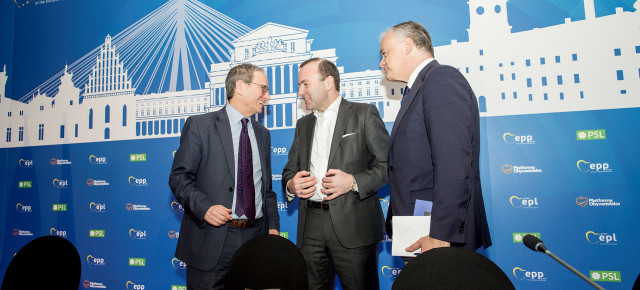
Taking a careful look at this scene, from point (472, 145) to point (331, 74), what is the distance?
1.20 metres

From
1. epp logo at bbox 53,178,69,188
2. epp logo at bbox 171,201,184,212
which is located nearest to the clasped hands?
epp logo at bbox 171,201,184,212

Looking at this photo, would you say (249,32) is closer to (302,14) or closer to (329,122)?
(302,14)

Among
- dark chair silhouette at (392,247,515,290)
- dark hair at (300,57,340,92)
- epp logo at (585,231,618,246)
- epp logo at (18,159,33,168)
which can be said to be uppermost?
dark hair at (300,57,340,92)

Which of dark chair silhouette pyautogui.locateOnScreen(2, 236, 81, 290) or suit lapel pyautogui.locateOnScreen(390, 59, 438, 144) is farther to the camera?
dark chair silhouette pyautogui.locateOnScreen(2, 236, 81, 290)

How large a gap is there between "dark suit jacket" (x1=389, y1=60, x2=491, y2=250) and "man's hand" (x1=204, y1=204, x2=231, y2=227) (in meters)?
0.98

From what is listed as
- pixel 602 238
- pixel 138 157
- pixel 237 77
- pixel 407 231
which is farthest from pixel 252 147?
pixel 602 238

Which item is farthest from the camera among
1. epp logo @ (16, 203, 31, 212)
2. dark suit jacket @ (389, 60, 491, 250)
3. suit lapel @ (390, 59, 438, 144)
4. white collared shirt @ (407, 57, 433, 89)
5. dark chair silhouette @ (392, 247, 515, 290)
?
epp logo @ (16, 203, 31, 212)

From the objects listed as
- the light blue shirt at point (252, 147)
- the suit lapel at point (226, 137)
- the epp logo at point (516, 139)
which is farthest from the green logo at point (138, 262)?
the epp logo at point (516, 139)

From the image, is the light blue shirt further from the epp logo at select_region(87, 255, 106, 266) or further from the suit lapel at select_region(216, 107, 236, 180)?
the epp logo at select_region(87, 255, 106, 266)

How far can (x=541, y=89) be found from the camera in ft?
9.02

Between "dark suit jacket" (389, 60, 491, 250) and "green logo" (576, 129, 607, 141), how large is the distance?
166 cm

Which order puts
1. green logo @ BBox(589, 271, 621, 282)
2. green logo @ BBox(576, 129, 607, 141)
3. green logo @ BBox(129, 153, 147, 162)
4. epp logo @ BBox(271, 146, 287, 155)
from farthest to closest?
green logo @ BBox(129, 153, 147, 162), epp logo @ BBox(271, 146, 287, 155), green logo @ BBox(576, 129, 607, 141), green logo @ BBox(589, 271, 621, 282)

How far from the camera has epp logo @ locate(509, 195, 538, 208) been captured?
2729mm

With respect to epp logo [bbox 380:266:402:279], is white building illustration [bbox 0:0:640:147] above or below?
above
